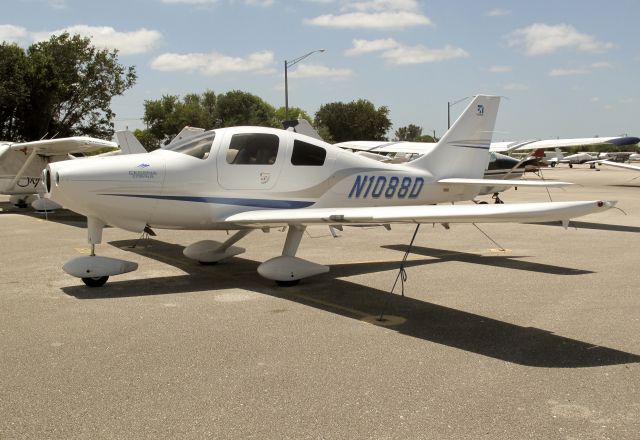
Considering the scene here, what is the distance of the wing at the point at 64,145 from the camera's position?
1595 centimetres

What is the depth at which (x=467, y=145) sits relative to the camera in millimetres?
10320

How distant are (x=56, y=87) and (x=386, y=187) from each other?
37387mm

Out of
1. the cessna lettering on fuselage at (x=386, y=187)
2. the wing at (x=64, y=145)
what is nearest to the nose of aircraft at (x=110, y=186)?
the cessna lettering on fuselage at (x=386, y=187)

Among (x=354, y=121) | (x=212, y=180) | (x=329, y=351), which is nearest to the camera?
(x=329, y=351)

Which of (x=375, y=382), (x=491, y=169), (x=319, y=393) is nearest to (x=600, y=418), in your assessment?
(x=375, y=382)

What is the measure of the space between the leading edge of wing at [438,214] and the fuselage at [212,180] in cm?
39

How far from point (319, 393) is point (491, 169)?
18.4 metres

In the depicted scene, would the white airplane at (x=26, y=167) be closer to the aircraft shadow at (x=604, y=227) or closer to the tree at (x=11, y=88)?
the aircraft shadow at (x=604, y=227)

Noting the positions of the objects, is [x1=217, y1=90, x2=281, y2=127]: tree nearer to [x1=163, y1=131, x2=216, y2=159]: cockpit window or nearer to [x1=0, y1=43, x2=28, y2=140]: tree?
[x1=0, y1=43, x2=28, y2=140]: tree

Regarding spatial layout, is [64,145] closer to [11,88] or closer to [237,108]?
[11,88]

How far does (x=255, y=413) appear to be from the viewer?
3811mm

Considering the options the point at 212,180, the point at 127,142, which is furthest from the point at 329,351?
the point at 127,142

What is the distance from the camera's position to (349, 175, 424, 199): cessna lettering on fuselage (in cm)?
891

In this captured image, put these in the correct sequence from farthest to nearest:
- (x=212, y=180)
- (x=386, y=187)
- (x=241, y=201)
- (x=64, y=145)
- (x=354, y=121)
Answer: (x=354, y=121), (x=64, y=145), (x=386, y=187), (x=241, y=201), (x=212, y=180)
